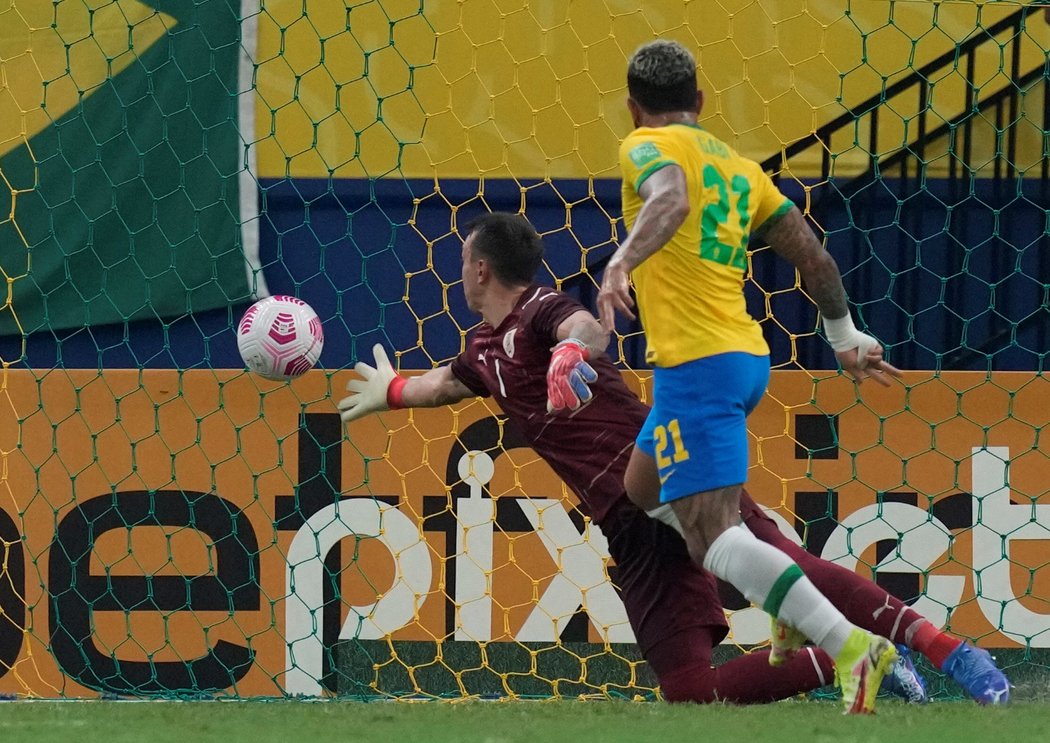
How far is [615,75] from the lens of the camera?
6992 millimetres

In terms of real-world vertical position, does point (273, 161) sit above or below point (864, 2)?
below

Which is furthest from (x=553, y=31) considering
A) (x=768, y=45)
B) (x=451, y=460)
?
(x=451, y=460)

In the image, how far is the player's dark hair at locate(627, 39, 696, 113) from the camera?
3.68 metres

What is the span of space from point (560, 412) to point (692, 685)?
0.87 meters

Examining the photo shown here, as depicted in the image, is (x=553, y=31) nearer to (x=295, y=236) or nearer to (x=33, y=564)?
(x=295, y=236)

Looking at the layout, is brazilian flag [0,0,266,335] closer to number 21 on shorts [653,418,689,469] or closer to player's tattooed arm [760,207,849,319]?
player's tattooed arm [760,207,849,319]

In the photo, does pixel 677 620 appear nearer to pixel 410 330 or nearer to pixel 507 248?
pixel 507 248

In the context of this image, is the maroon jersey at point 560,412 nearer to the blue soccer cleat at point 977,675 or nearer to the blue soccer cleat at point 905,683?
the blue soccer cleat at point 905,683

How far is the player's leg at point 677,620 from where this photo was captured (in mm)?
4066

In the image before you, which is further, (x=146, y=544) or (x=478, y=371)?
(x=146, y=544)

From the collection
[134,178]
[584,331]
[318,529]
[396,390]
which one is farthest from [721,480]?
[134,178]

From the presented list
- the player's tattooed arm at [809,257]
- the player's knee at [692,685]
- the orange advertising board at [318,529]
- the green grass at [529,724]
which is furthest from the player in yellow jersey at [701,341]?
the orange advertising board at [318,529]

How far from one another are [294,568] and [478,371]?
1.35m

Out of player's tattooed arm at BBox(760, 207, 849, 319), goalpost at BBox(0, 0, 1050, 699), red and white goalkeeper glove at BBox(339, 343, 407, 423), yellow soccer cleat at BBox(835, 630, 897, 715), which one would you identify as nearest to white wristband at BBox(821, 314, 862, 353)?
player's tattooed arm at BBox(760, 207, 849, 319)
